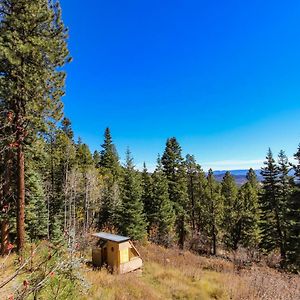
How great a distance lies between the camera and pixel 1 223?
50.3ft

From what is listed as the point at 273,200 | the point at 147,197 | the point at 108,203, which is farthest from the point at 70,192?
the point at 273,200

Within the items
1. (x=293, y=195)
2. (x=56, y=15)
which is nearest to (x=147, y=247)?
(x=293, y=195)

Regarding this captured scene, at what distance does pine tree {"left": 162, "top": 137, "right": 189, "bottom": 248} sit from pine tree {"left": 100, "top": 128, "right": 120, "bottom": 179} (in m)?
12.9

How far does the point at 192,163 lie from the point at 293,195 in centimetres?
1880

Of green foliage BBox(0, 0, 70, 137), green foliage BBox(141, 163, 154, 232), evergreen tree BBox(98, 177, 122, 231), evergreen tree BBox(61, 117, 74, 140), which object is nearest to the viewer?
green foliage BBox(0, 0, 70, 137)

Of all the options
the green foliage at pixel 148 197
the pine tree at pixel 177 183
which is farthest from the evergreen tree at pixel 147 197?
the pine tree at pixel 177 183

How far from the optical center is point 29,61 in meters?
11.7

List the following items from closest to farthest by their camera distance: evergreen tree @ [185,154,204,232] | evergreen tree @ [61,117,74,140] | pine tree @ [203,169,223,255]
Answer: pine tree @ [203,169,223,255]
evergreen tree @ [185,154,204,232]
evergreen tree @ [61,117,74,140]

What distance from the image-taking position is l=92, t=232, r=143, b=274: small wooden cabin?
48.8 ft

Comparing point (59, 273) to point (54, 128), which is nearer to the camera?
point (59, 273)

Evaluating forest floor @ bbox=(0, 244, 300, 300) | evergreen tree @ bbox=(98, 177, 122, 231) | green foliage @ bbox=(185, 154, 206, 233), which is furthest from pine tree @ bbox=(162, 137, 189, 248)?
forest floor @ bbox=(0, 244, 300, 300)

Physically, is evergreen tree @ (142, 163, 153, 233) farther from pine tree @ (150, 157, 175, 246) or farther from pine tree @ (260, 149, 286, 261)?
pine tree @ (260, 149, 286, 261)

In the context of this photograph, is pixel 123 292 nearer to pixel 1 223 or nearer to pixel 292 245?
pixel 1 223

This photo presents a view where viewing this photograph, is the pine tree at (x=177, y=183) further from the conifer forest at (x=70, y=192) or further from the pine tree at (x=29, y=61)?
the pine tree at (x=29, y=61)
